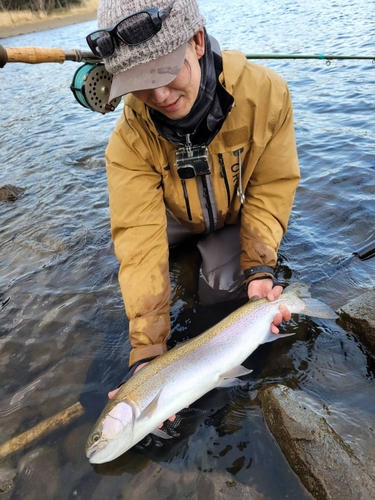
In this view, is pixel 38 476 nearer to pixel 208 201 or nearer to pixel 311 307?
pixel 311 307

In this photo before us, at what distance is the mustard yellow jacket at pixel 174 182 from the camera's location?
2.93 m

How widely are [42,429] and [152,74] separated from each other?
2.37m

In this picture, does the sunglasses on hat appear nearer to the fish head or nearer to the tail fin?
the tail fin

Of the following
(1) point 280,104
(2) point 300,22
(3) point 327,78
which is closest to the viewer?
(1) point 280,104

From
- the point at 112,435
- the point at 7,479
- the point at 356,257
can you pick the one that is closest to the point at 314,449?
the point at 112,435

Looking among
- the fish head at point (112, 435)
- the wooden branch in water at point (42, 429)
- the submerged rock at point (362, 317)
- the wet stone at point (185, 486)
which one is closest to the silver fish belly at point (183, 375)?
the fish head at point (112, 435)

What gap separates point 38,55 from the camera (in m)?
3.47

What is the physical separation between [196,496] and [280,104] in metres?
2.55

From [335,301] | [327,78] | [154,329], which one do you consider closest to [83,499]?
[154,329]

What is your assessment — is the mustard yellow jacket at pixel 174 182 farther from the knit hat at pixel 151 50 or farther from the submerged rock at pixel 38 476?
the submerged rock at pixel 38 476

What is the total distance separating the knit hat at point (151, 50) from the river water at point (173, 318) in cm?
207

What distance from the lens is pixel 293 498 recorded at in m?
2.31

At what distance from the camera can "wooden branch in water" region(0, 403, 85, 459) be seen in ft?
9.33

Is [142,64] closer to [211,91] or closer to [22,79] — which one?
[211,91]
